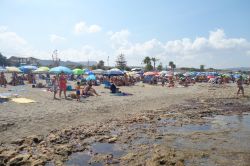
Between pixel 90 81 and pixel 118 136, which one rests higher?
pixel 90 81

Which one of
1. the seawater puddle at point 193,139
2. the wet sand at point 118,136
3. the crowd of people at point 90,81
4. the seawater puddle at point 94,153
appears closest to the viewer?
the seawater puddle at point 94,153

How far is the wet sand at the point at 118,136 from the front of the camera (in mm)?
8656

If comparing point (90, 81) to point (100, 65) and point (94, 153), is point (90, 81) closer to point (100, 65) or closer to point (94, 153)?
point (94, 153)

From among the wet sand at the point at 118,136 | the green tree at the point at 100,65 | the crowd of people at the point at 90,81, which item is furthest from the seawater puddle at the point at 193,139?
the green tree at the point at 100,65

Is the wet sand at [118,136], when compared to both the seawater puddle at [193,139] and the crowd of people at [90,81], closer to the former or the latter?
the seawater puddle at [193,139]

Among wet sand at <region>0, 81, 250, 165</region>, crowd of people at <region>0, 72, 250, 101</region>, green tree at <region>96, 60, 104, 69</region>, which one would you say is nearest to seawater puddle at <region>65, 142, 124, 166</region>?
wet sand at <region>0, 81, 250, 165</region>

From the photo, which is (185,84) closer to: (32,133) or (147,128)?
(147,128)

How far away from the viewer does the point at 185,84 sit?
128ft

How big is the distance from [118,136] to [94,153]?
224cm

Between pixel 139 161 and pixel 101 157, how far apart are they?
1095 mm

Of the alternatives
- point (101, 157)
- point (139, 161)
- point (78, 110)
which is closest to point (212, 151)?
point (139, 161)

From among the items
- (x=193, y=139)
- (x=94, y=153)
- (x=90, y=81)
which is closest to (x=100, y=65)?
(x=90, y=81)

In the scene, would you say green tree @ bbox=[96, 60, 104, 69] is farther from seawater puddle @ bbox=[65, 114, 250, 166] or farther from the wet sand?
seawater puddle @ bbox=[65, 114, 250, 166]

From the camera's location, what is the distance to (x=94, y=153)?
9195 millimetres
